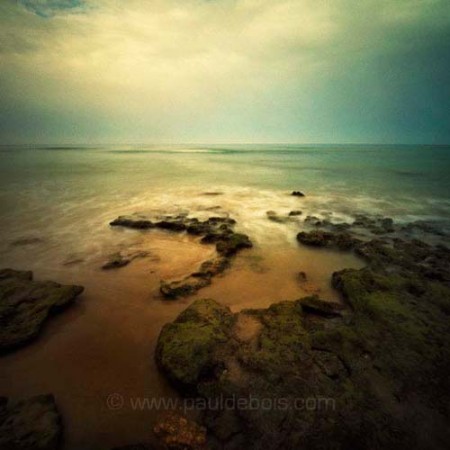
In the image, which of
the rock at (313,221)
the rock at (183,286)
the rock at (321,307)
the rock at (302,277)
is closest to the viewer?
the rock at (321,307)

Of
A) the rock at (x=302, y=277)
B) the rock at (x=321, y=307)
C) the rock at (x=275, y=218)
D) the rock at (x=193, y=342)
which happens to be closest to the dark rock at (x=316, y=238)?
the rock at (x=302, y=277)

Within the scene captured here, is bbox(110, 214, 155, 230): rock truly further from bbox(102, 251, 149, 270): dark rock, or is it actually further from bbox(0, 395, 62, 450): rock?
bbox(0, 395, 62, 450): rock

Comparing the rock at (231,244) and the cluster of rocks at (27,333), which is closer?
the cluster of rocks at (27,333)

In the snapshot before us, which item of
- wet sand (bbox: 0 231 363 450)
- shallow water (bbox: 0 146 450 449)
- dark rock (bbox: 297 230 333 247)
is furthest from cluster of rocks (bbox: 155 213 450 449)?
dark rock (bbox: 297 230 333 247)

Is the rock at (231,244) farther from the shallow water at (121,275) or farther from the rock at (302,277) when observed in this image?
the rock at (302,277)

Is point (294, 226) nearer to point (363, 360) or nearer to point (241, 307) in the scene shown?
point (241, 307)

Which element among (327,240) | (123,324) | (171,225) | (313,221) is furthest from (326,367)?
(313,221)

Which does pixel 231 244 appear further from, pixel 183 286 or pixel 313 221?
pixel 313 221
